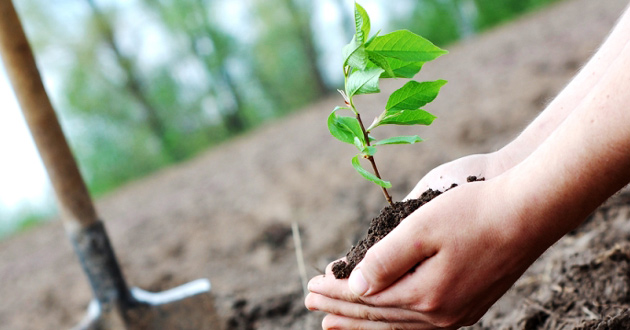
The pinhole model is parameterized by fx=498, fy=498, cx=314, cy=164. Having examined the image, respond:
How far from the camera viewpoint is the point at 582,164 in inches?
32.1

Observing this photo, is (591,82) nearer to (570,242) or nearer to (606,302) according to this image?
(606,302)

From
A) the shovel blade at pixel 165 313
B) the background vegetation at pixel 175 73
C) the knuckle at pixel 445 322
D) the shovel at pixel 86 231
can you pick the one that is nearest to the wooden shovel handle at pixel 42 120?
the shovel at pixel 86 231

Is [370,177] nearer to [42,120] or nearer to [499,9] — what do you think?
[42,120]

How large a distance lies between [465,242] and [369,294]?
0.20 metres

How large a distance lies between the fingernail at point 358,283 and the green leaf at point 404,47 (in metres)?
0.42

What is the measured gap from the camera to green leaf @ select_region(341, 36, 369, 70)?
973mm

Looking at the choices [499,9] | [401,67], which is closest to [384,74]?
[401,67]

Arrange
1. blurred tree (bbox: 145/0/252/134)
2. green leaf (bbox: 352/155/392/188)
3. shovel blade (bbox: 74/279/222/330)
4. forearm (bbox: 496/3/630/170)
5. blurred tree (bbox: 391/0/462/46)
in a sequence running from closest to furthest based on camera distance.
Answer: green leaf (bbox: 352/155/392/188), forearm (bbox: 496/3/630/170), shovel blade (bbox: 74/279/222/330), blurred tree (bbox: 145/0/252/134), blurred tree (bbox: 391/0/462/46)

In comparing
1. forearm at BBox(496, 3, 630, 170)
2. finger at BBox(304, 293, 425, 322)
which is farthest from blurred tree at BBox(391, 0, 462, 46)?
finger at BBox(304, 293, 425, 322)

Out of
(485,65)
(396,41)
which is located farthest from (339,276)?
(485,65)

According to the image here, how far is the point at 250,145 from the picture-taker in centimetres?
676

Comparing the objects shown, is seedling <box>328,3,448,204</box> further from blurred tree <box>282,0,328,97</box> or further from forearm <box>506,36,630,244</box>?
blurred tree <box>282,0,328,97</box>

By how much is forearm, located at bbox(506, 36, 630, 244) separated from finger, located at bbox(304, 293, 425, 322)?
0.28 metres

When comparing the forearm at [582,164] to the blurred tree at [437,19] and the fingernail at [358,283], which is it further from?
the blurred tree at [437,19]
